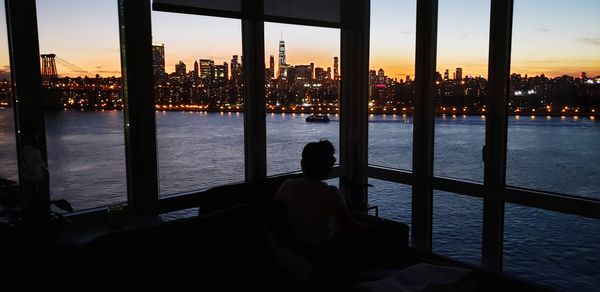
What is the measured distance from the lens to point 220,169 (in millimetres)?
28250

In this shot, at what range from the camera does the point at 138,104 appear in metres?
2.87

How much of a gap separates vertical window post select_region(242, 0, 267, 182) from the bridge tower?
1.41 meters

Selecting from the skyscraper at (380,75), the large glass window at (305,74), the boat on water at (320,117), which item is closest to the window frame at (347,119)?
the large glass window at (305,74)

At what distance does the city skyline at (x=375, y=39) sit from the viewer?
3.00 metres

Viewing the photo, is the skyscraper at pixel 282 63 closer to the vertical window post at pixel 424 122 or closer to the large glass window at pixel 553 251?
the vertical window post at pixel 424 122

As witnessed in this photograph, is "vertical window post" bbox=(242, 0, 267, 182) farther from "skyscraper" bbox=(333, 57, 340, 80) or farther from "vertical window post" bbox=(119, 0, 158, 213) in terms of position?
"skyscraper" bbox=(333, 57, 340, 80)

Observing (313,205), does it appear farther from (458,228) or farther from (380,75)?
(458,228)

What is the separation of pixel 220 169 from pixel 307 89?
24.5 metres

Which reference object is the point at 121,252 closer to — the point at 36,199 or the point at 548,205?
the point at 36,199

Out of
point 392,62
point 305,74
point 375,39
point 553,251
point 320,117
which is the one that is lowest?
point 553,251

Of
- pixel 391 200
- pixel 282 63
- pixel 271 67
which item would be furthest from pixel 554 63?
pixel 391 200

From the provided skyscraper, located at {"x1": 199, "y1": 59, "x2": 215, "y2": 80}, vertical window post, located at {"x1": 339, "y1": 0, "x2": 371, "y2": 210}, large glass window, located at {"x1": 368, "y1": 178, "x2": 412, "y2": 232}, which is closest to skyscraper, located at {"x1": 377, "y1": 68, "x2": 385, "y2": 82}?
vertical window post, located at {"x1": 339, "y1": 0, "x2": 371, "y2": 210}

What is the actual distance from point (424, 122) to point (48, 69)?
297cm

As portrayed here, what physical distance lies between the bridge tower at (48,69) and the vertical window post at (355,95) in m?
2.62
